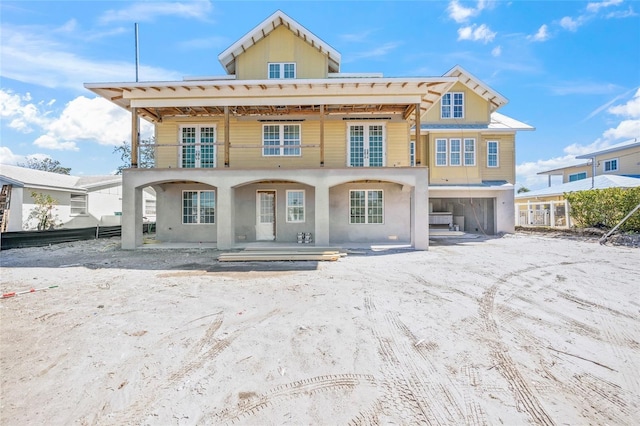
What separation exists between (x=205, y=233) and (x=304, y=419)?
12.7m

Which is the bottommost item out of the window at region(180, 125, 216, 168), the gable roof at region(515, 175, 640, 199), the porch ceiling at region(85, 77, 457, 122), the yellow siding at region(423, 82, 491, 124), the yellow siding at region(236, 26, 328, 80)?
the gable roof at region(515, 175, 640, 199)

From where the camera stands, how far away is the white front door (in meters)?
14.1

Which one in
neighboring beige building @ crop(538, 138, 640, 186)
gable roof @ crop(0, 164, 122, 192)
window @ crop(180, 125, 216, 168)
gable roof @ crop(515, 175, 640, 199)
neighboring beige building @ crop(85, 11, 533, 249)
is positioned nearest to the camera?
neighboring beige building @ crop(85, 11, 533, 249)

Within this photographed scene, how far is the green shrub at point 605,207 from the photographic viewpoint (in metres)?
14.0

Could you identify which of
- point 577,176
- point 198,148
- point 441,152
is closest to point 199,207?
point 198,148

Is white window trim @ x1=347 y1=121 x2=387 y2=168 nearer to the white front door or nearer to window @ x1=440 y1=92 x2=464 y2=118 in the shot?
the white front door

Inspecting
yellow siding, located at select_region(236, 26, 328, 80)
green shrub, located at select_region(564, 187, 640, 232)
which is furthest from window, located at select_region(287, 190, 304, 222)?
green shrub, located at select_region(564, 187, 640, 232)

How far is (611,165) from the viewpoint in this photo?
24797mm

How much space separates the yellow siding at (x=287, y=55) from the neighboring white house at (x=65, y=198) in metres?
13.2

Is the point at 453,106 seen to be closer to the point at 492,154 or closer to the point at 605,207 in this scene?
the point at 492,154

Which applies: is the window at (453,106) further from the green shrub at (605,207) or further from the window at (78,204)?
the window at (78,204)

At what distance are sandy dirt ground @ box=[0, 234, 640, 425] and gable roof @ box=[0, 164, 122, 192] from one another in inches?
464

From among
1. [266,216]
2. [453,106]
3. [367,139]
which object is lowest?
[266,216]

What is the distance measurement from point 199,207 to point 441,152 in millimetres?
13467
